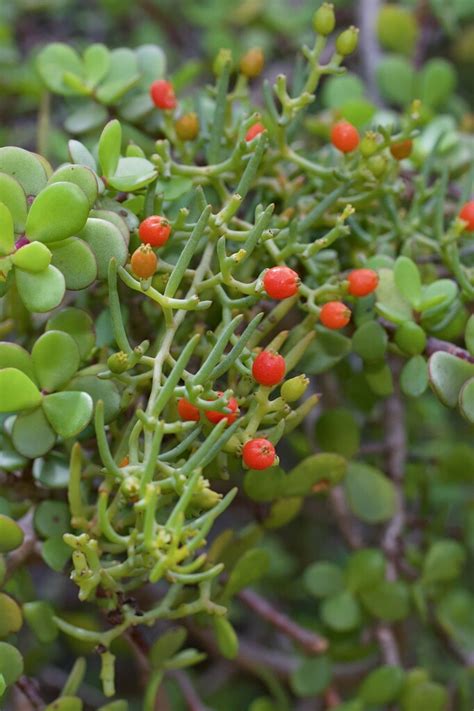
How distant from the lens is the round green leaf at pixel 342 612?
901 mm

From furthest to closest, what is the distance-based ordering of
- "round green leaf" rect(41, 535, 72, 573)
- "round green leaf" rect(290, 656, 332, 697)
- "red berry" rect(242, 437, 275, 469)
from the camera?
"round green leaf" rect(290, 656, 332, 697)
"round green leaf" rect(41, 535, 72, 573)
"red berry" rect(242, 437, 275, 469)

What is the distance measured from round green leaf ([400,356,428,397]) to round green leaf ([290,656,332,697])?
38cm

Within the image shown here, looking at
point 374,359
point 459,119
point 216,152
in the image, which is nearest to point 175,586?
point 374,359

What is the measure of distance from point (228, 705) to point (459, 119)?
842mm

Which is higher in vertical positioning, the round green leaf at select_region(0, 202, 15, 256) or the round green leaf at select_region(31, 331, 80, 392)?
the round green leaf at select_region(0, 202, 15, 256)

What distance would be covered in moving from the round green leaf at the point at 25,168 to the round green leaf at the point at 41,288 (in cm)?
7

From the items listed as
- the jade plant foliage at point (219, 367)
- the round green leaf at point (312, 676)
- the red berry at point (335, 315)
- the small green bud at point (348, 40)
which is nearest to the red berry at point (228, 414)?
the jade plant foliage at point (219, 367)

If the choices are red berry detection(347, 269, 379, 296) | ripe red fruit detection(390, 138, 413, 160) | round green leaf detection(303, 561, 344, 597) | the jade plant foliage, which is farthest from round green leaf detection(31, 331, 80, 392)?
round green leaf detection(303, 561, 344, 597)

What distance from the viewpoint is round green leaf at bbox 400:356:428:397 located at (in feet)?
2.24

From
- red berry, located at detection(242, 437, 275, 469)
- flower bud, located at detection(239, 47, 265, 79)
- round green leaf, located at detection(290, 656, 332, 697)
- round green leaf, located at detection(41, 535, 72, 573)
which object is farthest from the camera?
round green leaf, located at detection(290, 656, 332, 697)

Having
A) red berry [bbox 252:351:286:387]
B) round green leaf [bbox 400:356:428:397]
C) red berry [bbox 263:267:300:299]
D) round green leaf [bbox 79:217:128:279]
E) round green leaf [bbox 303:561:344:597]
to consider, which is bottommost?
round green leaf [bbox 303:561:344:597]

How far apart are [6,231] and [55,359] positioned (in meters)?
0.10

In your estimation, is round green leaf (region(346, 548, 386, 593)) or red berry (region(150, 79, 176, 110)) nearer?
red berry (region(150, 79, 176, 110))

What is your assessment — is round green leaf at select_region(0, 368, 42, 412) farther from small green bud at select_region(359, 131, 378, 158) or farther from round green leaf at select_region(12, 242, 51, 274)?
small green bud at select_region(359, 131, 378, 158)
